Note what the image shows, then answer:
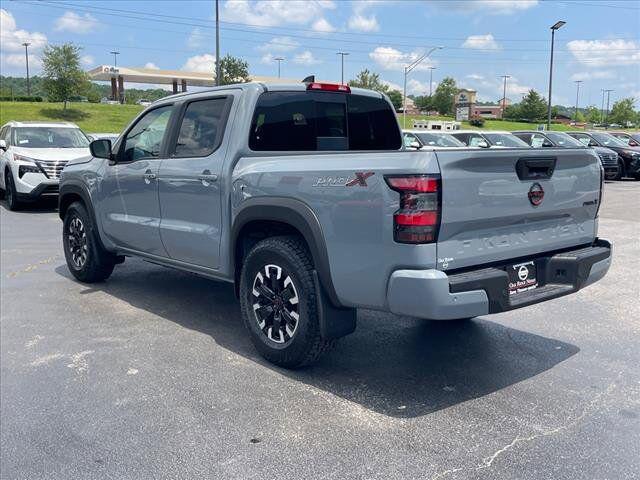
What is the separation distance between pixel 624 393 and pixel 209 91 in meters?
3.82

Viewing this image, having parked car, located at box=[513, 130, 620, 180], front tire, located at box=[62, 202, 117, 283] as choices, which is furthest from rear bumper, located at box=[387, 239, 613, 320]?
parked car, located at box=[513, 130, 620, 180]

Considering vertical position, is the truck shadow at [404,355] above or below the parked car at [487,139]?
below

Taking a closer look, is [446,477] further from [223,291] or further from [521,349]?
[223,291]

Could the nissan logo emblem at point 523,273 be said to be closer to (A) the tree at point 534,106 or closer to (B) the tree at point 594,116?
(A) the tree at point 534,106

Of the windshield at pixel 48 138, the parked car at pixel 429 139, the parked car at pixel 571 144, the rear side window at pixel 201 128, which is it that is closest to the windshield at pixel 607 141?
the parked car at pixel 571 144

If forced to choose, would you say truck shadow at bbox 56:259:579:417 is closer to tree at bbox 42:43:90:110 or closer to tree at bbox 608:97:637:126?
tree at bbox 42:43:90:110

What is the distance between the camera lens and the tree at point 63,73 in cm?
4503

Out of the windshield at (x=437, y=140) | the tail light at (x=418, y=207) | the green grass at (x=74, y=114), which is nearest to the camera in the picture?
the tail light at (x=418, y=207)

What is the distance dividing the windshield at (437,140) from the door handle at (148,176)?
50.1 ft

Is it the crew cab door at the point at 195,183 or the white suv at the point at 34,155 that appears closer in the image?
the crew cab door at the point at 195,183

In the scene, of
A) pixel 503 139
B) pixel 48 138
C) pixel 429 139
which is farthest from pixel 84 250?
pixel 503 139

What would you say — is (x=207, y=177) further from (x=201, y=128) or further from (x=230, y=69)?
(x=230, y=69)

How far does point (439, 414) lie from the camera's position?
369 centimetres

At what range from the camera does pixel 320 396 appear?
13.0 ft
